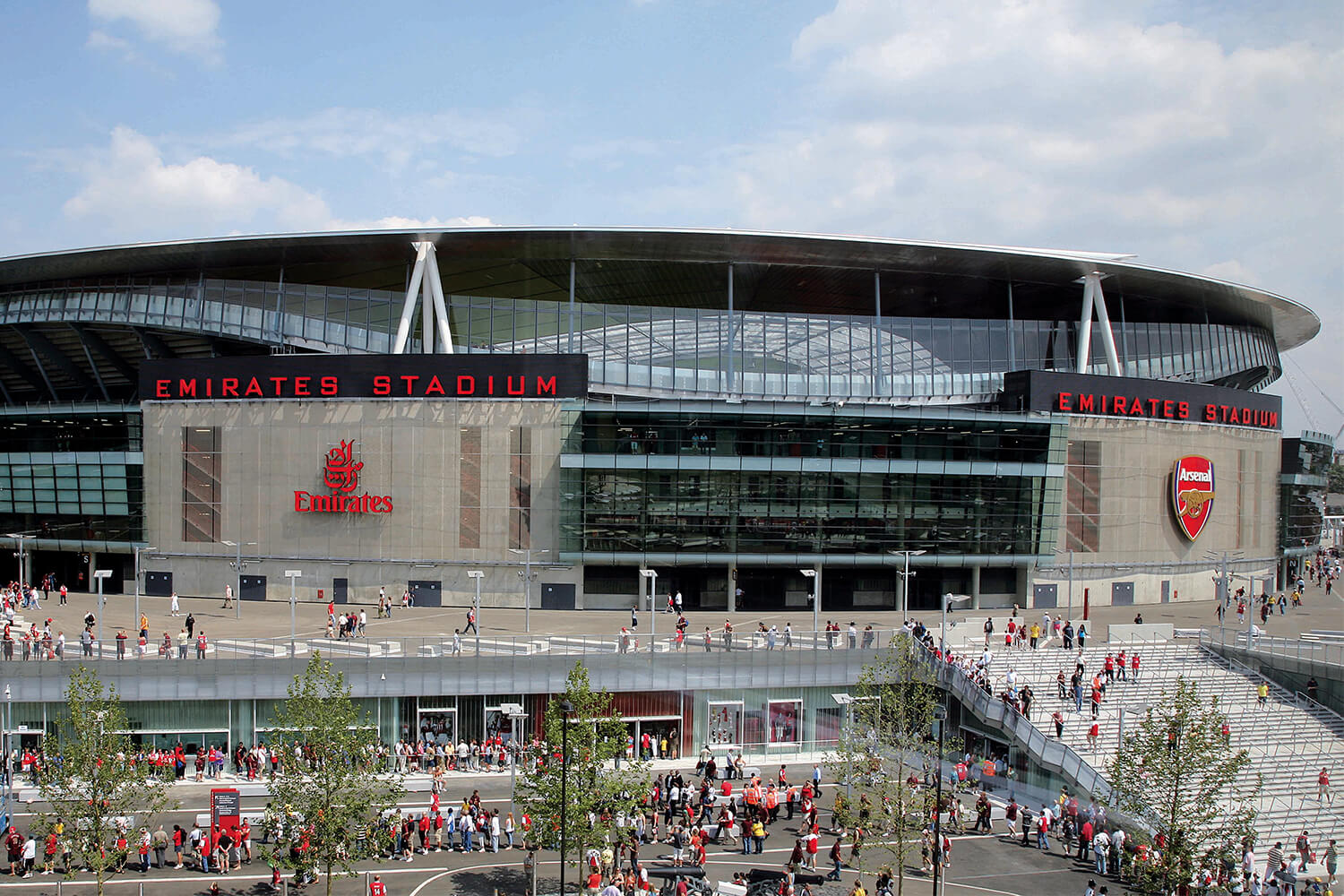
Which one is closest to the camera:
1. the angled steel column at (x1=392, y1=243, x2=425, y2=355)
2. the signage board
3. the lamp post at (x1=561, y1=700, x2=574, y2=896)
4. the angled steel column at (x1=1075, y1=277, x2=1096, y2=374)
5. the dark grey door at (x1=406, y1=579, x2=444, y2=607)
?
the lamp post at (x1=561, y1=700, x2=574, y2=896)

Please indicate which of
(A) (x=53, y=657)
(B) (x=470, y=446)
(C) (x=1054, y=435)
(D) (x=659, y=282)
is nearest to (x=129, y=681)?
(A) (x=53, y=657)

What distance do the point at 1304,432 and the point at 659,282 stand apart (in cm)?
4645

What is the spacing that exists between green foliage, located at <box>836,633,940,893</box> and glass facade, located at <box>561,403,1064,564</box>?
67.8 feet

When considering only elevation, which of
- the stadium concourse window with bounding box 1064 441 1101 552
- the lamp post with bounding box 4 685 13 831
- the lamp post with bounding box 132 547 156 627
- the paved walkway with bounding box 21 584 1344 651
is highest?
the stadium concourse window with bounding box 1064 441 1101 552

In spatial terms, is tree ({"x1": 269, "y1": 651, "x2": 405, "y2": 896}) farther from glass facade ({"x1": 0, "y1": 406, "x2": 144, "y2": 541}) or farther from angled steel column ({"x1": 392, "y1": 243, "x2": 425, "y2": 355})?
glass facade ({"x1": 0, "y1": 406, "x2": 144, "y2": 541})

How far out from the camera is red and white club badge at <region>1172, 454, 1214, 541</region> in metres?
62.4

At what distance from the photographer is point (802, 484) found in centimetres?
5628

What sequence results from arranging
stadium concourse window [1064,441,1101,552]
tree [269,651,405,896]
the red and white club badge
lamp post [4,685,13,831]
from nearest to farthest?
tree [269,651,405,896], lamp post [4,685,13,831], stadium concourse window [1064,441,1101,552], the red and white club badge

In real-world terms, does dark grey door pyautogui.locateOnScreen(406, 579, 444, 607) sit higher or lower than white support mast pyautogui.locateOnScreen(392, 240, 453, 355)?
lower

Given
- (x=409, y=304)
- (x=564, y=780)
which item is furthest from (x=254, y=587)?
(x=564, y=780)

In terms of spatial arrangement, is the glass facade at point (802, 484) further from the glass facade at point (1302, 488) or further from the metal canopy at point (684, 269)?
the glass facade at point (1302, 488)

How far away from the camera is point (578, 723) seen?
88.4ft

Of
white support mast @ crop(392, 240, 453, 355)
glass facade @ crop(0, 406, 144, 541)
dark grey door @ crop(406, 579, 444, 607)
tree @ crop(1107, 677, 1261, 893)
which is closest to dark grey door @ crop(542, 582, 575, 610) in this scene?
dark grey door @ crop(406, 579, 444, 607)

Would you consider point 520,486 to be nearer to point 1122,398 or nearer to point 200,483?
point 200,483
